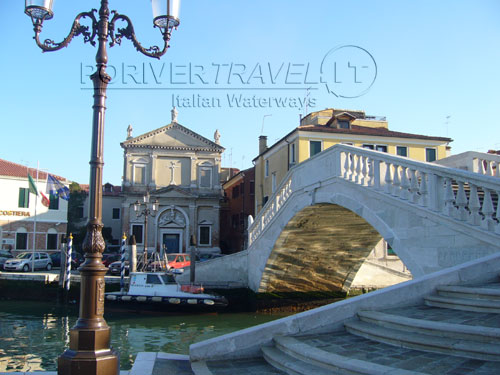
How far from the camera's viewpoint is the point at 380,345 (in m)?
3.90

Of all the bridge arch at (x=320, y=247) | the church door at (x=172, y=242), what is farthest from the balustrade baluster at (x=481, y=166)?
the church door at (x=172, y=242)

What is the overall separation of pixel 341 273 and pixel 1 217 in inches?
794

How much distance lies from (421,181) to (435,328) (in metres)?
3.64

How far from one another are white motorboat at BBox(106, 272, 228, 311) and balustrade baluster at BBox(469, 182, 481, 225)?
33.3 feet

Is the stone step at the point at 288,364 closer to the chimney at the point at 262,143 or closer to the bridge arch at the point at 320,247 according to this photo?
the bridge arch at the point at 320,247

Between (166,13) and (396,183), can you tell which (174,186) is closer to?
(396,183)

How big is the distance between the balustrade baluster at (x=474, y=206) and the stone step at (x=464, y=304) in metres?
1.78

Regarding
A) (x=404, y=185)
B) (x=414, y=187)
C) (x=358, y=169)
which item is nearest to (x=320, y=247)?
(x=358, y=169)

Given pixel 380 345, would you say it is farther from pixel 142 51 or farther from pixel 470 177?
pixel 142 51

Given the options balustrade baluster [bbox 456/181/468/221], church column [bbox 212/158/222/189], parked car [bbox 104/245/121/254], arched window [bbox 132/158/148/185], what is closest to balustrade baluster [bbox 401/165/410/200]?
balustrade baluster [bbox 456/181/468/221]

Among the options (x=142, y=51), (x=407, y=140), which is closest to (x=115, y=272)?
(x=407, y=140)

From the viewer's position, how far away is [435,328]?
12.1ft

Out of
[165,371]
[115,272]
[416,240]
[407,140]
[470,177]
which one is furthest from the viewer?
[407,140]

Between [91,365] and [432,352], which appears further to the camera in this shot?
[91,365]
